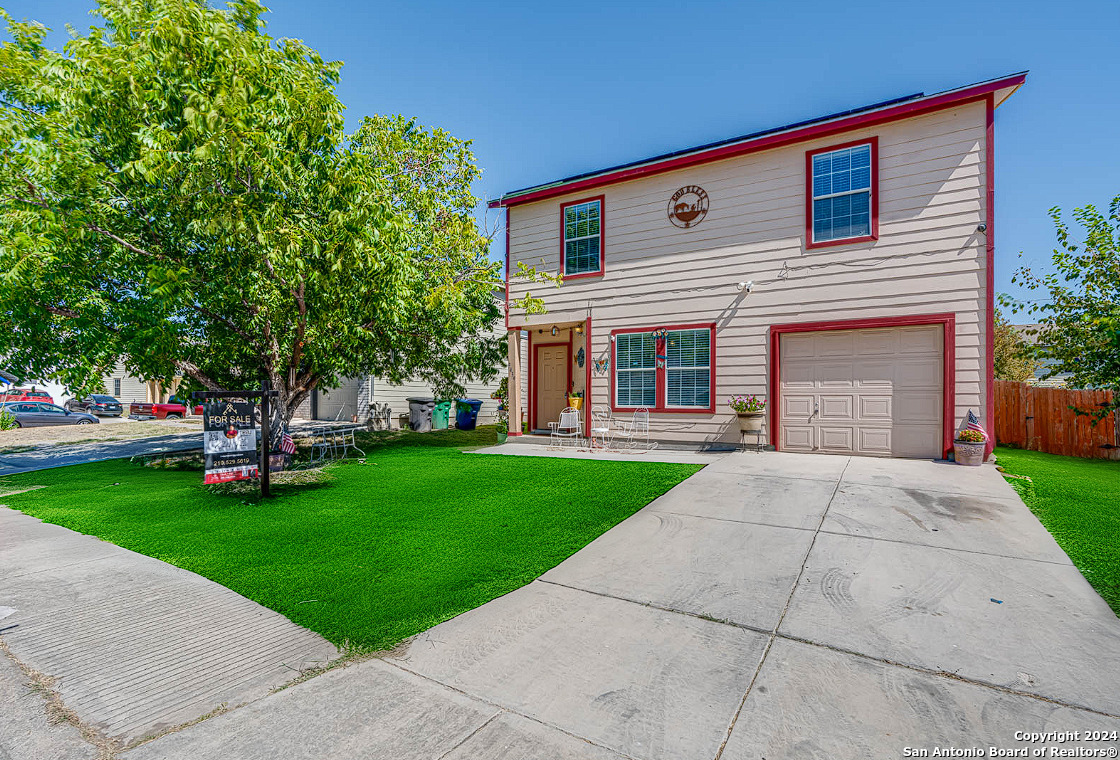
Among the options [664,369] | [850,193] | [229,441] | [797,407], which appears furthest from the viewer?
[664,369]

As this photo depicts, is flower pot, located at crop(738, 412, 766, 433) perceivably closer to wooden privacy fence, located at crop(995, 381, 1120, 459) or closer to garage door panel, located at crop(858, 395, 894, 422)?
garage door panel, located at crop(858, 395, 894, 422)

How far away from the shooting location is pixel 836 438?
8812mm

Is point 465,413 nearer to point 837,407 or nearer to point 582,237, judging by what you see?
point 582,237

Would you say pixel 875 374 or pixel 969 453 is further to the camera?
pixel 875 374

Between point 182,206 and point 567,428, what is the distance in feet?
25.3

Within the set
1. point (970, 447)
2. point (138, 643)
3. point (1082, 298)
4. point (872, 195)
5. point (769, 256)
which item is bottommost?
point (138, 643)

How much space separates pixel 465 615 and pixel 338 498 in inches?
159

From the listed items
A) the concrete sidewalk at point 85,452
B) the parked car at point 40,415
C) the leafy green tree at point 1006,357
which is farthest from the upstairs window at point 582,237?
the parked car at point 40,415

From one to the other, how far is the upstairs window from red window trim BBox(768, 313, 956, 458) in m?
4.04

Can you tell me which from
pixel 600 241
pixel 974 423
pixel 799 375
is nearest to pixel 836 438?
pixel 799 375

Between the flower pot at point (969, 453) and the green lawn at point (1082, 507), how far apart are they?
0.49 metres

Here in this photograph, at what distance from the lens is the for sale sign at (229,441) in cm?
615

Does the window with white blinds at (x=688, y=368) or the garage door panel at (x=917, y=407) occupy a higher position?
the window with white blinds at (x=688, y=368)

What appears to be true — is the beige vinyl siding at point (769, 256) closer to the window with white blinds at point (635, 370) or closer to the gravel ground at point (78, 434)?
the window with white blinds at point (635, 370)
